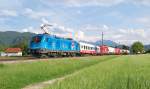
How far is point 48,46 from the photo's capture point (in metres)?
56.1

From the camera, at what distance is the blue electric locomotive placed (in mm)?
54125

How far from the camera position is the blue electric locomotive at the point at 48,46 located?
54.1m

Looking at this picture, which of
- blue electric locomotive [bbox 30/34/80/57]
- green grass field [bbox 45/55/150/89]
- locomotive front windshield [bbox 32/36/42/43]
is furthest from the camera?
locomotive front windshield [bbox 32/36/42/43]

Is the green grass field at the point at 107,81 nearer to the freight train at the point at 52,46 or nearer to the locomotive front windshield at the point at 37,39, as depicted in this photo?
the freight train at the point at 52,46

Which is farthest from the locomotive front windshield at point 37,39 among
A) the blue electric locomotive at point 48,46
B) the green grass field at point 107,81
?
the green grass field at point 107,81

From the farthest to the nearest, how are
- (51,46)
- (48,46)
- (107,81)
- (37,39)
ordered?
(51,46) < (48,46) < (37,39) < (107,81)

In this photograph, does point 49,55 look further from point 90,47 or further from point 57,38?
point 90,47

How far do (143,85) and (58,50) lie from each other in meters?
48.9

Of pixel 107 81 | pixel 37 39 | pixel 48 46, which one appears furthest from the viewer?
pixel 48 46

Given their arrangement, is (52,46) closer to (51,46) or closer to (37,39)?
(51,46)

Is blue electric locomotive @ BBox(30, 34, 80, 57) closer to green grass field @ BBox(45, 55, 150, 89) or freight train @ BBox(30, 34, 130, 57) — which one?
freight train @ BBox(30, 34, 130, 57)

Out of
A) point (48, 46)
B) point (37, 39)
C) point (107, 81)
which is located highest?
point (37, 39)

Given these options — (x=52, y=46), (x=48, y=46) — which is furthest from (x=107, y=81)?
(x=52, y=46)

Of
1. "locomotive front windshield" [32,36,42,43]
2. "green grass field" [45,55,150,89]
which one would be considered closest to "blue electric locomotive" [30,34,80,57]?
"locomotive front windshield" [32,36,42,43]
